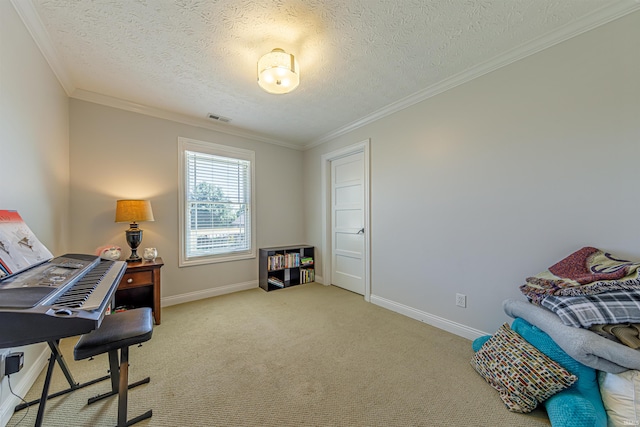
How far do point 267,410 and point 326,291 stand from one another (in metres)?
2.28

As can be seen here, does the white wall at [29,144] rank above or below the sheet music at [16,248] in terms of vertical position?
above

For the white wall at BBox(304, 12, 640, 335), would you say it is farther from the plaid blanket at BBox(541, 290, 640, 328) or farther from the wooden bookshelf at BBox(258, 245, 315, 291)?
the wooden bookshelf at BBox(258, 245, 315, 291)

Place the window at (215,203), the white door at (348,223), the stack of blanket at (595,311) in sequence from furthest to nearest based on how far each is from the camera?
the white door at (348,223)
the window at (215,203)
the stack of blanket at (595,311)

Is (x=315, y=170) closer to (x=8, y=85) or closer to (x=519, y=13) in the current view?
(x=519, y=13)

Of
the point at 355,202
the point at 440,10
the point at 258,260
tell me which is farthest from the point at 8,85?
the point at 355,202

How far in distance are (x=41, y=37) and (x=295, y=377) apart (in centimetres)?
308

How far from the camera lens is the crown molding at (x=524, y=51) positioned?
1.59m

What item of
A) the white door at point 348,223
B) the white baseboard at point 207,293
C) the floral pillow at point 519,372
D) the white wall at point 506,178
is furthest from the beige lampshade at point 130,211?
the floral pillow at point 519,372

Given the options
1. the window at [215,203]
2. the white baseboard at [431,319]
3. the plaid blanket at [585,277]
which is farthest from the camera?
the window at [215,203]

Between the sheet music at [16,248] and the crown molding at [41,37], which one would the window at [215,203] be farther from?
the sheet music at [16,248]

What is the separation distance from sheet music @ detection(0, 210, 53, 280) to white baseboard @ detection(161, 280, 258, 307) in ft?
6.15

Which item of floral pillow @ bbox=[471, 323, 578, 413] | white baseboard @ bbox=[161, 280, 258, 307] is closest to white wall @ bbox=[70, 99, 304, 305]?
white baseboard @ bbox=[161, 280, 258, 307]

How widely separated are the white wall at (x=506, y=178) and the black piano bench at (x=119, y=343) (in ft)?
8.17

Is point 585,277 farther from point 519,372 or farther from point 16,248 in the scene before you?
point 16,248
